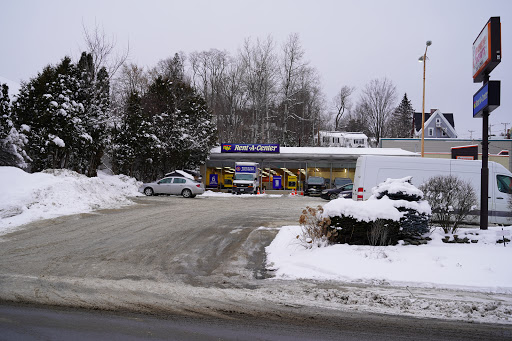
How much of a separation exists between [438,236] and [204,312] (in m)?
6.19

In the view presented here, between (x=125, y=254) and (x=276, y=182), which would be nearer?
(x=125, y=254)

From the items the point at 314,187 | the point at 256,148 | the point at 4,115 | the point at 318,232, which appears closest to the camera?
the point at 318,232

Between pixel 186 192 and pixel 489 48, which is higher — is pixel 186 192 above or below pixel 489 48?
below

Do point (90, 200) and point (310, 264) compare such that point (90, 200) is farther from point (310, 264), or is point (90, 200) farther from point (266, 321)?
point (266, 321)

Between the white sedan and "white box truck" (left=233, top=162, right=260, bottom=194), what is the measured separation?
19.1 feet

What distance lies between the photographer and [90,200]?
58.3ft

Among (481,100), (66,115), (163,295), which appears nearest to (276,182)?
(66,115)

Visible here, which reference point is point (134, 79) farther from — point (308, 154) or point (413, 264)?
point (413, 264)

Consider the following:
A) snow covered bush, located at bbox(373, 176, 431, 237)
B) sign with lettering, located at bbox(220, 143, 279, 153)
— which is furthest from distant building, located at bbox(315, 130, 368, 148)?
snow covered bush, located at bbox(373, 176, 431, 237)

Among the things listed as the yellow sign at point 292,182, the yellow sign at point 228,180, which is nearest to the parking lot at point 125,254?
the yellow sign at point 228,180

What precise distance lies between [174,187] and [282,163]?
15.6 meters

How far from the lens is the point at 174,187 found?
1130 inches

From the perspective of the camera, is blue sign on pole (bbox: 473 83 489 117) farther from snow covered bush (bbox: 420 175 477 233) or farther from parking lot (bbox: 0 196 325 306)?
parking lot (bbox: 0 196 325 306)

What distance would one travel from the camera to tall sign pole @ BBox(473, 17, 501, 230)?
931cm
